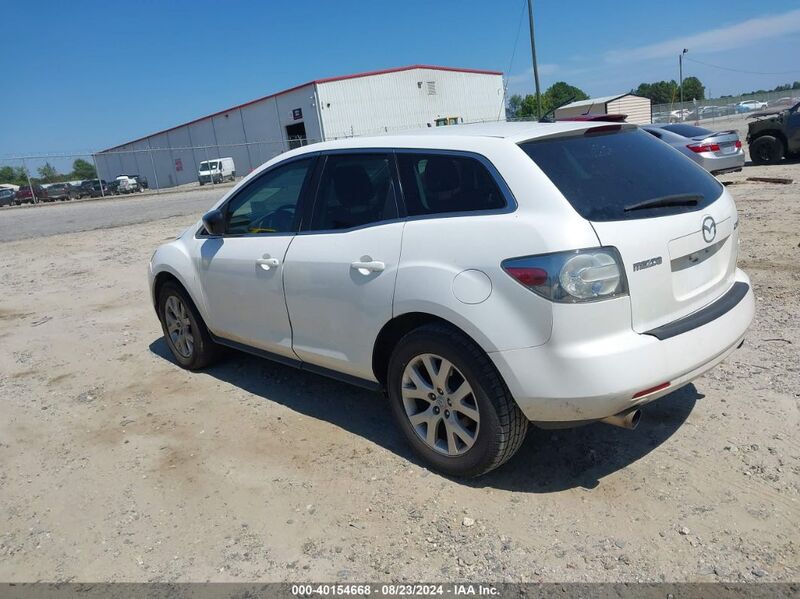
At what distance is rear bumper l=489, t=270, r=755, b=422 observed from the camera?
268cm

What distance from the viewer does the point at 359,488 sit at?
10.9 feet

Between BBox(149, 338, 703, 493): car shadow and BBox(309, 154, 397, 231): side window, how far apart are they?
127cm

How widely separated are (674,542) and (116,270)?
934cm

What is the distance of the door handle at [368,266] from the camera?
3.31 m

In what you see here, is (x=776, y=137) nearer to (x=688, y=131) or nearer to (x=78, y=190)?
(x=688, y=131)

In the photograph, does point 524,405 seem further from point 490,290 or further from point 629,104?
point 629,104

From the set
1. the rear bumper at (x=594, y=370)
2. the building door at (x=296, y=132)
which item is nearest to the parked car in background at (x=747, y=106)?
the building door at (x=296, y=132)

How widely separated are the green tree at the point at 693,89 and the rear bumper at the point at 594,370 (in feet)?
409

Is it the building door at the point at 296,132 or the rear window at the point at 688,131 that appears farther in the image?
the building door at the point at 296,132

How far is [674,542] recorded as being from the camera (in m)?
2.70

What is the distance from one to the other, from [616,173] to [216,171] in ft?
150

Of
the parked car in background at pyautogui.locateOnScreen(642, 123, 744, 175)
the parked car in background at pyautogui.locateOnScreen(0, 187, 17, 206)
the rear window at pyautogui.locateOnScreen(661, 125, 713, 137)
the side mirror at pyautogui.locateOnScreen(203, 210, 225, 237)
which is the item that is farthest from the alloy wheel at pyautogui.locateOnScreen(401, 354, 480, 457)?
the parked car in background at pyautogui.locateOnScreen(0, 187, 17, 206)

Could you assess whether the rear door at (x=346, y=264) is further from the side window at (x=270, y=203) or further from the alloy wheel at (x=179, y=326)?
the alloy wheel at (x=179, y=326)

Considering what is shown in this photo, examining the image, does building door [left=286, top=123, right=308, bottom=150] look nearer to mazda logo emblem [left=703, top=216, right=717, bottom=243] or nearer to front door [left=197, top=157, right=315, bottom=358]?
front door [left=197, top=157, right=315, bottom=358]
